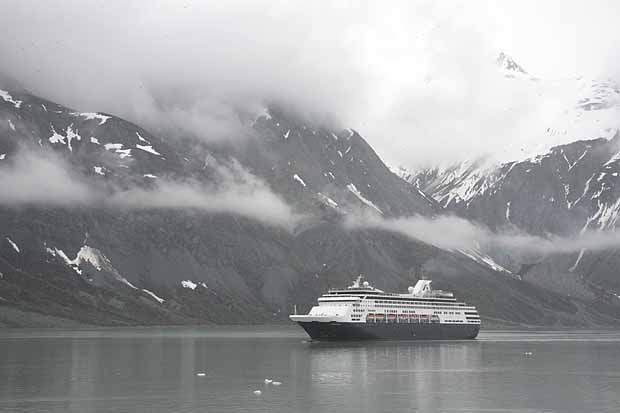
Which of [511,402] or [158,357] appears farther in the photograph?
[158,357]

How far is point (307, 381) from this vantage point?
111m

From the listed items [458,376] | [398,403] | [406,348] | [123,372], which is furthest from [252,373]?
[406,348]

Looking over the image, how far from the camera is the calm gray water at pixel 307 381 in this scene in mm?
89062

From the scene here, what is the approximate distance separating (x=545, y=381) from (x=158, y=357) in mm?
65770

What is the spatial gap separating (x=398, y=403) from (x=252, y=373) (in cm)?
3461

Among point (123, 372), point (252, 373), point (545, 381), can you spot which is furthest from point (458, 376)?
point (123, 372)

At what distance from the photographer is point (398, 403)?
90688 millimetres

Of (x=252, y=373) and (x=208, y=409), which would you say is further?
(x=252, y=373)

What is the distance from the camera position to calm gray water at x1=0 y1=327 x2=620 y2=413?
8906cm

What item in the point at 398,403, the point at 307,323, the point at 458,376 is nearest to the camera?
the point at 398,403

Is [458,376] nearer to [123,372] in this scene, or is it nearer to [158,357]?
[123,372]

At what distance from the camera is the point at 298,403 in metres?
90.3

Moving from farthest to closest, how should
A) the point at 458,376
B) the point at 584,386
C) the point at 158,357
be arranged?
the point at 158,357, the point at 458,376, the point at 584,386

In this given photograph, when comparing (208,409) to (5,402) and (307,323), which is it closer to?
(5,402)
